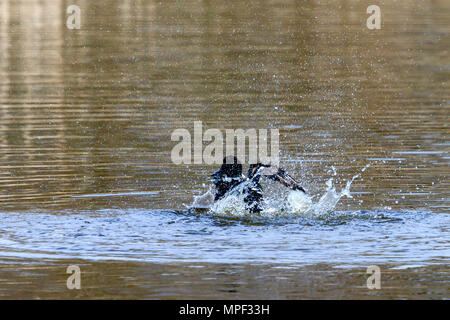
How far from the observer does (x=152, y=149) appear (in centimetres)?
1873

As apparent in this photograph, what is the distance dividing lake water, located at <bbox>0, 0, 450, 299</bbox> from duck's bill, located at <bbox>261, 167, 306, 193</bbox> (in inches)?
17.1

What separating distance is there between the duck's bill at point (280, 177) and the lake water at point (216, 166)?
435mm

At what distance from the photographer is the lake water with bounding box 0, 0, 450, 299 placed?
10.4m

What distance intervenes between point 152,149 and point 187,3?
43367 mm
